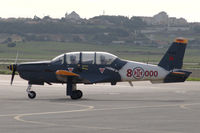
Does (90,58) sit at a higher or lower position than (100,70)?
higher

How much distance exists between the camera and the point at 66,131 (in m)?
16.4

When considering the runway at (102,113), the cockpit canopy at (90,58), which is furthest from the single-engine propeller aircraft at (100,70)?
the runway at (102,113)

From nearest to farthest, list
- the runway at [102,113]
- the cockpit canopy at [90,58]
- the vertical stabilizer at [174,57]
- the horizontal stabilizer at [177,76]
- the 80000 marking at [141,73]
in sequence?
the runway at [102,113] < the horizontal stabilizer at [177,76] < the 80000 marking at [141,73] < the cockpit canopy at [90,58] < the vertical stabilizer at [174,57]

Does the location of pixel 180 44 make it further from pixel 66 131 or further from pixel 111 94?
pixel 66 131

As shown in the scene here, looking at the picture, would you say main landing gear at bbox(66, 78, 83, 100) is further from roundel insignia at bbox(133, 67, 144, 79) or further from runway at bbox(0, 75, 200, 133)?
roundel insignia at bbox(133, 67, 144, 79)

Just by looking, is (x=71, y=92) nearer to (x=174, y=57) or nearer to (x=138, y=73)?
(x=138, y=73)

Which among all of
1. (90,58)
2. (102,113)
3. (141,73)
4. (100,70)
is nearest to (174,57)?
(141,73)

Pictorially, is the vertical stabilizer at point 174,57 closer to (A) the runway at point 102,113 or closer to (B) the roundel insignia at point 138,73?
(B) the roundel insignia at point 138,73

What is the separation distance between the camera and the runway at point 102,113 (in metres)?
16.9

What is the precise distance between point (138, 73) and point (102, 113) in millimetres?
7124

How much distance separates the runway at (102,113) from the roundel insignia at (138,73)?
1.09 meters

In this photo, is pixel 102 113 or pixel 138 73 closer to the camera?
pixel 102 113

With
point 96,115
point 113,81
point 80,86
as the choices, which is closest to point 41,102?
point 113,81

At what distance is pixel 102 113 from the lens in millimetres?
21156
